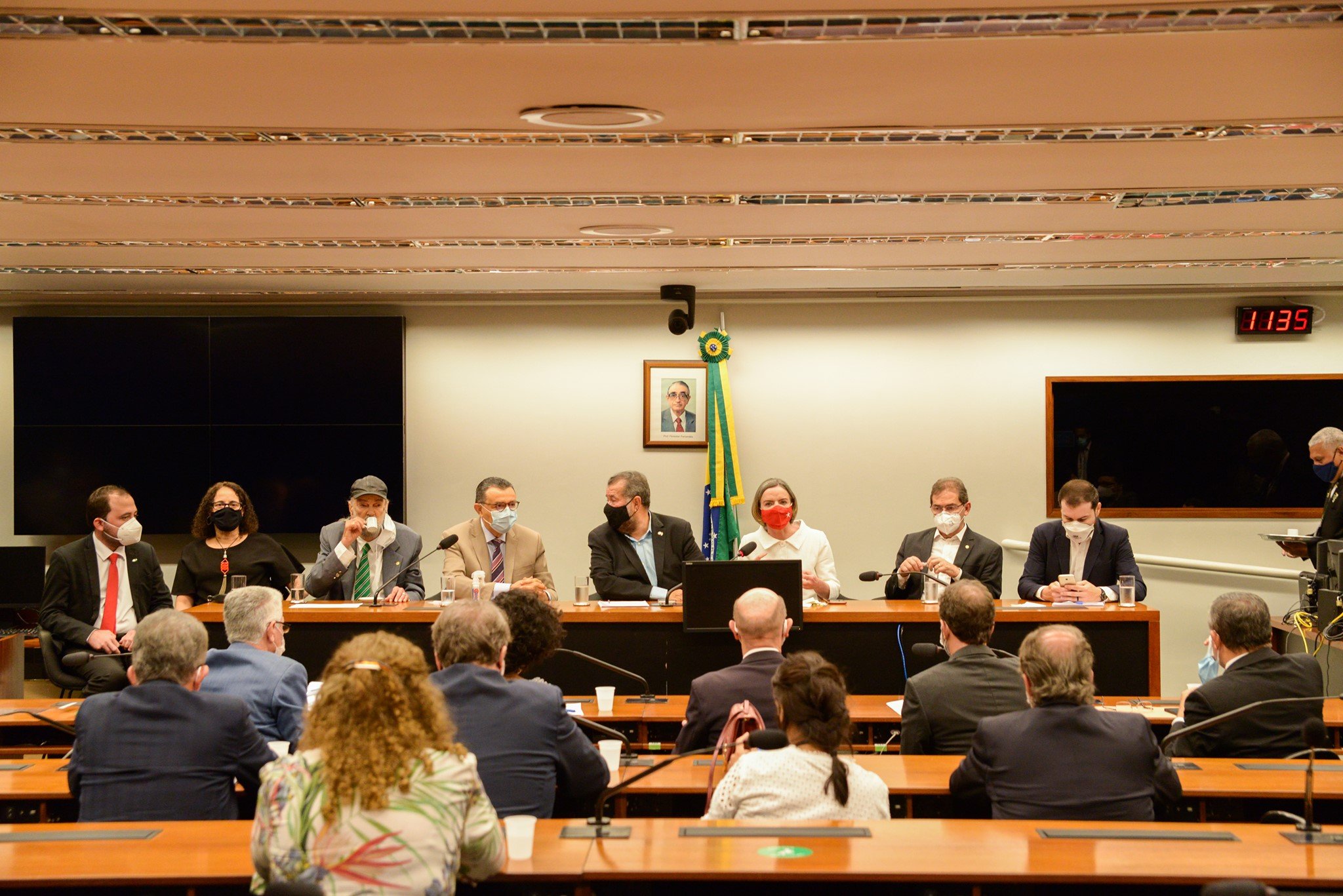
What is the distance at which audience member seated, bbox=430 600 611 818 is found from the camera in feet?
10.3

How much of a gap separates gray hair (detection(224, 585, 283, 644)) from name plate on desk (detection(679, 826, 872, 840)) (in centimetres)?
167

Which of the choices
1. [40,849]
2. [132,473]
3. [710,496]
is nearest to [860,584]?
[710,496]

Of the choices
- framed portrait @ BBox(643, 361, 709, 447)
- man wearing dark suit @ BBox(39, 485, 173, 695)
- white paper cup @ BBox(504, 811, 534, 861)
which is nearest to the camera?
white paper cup @ BBox(504, 811, 534, 861)

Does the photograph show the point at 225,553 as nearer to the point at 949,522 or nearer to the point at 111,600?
the point at 111,600

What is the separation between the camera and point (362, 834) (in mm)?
2303

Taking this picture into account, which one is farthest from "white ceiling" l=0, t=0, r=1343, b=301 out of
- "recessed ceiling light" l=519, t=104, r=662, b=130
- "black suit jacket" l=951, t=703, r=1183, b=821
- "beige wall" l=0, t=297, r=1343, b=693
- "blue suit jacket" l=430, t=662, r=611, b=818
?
"black suit jacket" l=951, t=703, r=1183, b=821

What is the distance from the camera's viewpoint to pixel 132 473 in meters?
8.36

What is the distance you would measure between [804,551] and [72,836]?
4035 millimetres

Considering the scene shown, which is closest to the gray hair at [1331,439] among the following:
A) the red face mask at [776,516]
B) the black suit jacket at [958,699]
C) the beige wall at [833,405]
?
the beige wall at [833,405]

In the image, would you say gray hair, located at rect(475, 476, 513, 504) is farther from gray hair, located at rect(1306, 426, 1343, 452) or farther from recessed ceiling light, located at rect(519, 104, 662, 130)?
gray hair, located at rect(1306, 426, 1343, 452)

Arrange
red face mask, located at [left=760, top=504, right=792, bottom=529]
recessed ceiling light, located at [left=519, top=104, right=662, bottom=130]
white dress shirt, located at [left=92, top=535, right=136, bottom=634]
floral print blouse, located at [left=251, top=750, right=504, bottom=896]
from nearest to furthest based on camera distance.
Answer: floral print blouse, located at [left=251, top=750, right=504, bottom=896]
recessed ceiling light, located at [left=519, top=104, right=662, bottom=130]
white dress shirt, located at [left=92, top=535, right=136, bottom=634]
red face mask, located at [left=760, top=504, right=792, bottom=529]

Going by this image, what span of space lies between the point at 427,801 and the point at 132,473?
6.87m

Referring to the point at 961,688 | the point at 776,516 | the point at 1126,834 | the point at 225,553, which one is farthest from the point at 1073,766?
the point at 225,553

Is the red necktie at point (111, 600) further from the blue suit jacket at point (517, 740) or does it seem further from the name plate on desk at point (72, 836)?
the blue suit jacket at point (517, 740)
